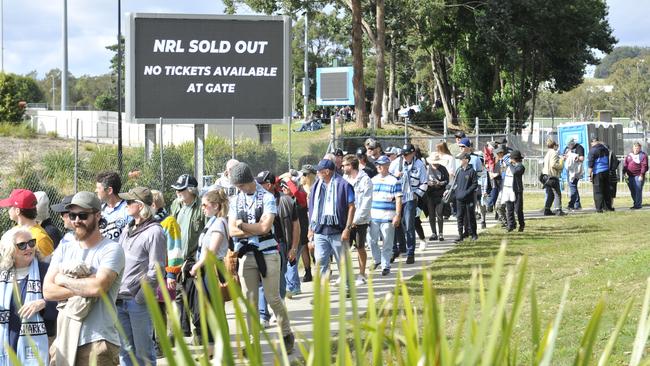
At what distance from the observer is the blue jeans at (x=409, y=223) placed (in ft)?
50.4

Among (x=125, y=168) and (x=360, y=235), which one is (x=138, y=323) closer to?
(x=360, y=235)

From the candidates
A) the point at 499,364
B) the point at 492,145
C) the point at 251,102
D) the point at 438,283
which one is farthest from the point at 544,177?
the point at 499,364

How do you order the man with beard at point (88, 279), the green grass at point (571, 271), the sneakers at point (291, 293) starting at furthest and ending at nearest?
the sneakers at point (291, 293), the green grass at point (571, 271), the man with beard at point (88, 279)

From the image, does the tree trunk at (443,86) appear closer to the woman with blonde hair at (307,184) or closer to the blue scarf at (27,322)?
the woman with blonde hair at (307,184)

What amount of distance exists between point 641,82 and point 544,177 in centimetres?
8361

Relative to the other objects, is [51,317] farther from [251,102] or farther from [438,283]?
[251,102]

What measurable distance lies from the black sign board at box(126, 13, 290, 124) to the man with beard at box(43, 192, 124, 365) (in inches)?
464

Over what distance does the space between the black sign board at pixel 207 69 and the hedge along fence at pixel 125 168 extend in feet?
2.56

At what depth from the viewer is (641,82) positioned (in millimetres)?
100688

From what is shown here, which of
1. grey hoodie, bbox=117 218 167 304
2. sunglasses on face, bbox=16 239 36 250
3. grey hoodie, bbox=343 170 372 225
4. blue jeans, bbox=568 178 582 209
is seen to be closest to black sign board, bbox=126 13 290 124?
grey hoodie, bbox=343 170 372 225

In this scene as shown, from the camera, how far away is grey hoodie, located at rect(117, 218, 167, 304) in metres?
7.70

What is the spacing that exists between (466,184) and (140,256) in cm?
1009

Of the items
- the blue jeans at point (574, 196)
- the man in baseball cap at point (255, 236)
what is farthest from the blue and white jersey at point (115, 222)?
the blue jeans at point (574, 196)

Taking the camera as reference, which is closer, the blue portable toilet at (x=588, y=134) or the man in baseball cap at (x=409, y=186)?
the man in baseball cap at (x=409, y=186)
